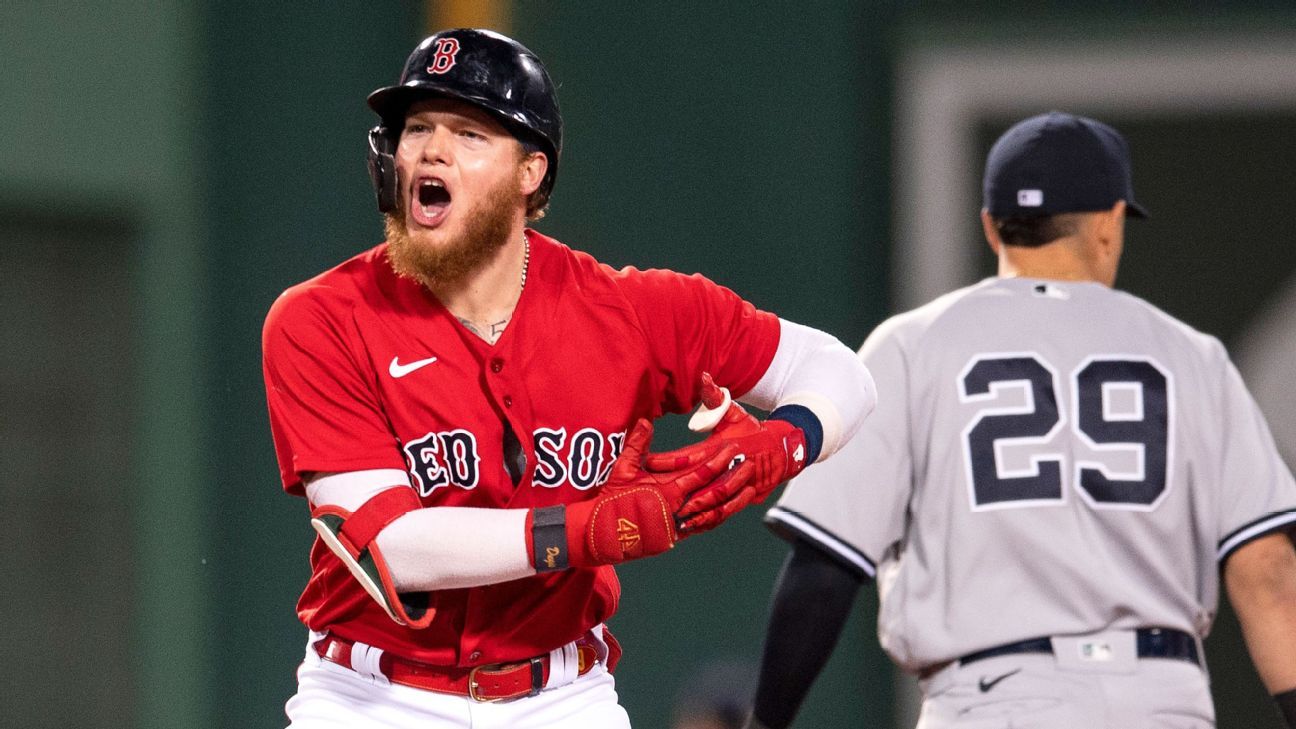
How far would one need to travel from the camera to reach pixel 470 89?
336 cm

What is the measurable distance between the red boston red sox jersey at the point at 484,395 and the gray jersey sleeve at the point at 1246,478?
1108 millimetres

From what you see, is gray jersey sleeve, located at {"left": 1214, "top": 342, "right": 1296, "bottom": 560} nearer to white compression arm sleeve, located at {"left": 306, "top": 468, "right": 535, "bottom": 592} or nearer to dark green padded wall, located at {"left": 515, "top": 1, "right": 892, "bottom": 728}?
white compression arm sleeve, located at {"left": 306, "top": 468, "right": 535, "bottom": 592}

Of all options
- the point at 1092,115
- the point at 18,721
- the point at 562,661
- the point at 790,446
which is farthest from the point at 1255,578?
the point at 18,721

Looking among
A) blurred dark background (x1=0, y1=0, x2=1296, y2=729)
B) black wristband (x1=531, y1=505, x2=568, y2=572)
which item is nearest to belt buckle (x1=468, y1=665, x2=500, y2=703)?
black wristband (x1=531, y1=505, x2=568, y2=572)

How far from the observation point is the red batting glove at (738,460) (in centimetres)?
314

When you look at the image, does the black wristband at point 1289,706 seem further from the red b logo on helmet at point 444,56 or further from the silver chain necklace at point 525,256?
the red b logo on helmet at point 444,56

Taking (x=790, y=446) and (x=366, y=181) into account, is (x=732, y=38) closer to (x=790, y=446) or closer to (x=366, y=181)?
(x=366, y=181)

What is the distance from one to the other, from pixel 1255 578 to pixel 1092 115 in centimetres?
354

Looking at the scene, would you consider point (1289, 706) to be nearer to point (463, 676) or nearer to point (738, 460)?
point (738, 460)

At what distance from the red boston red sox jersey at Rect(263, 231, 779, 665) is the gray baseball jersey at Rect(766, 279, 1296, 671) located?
554 mm

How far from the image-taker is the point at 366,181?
7.41 meters

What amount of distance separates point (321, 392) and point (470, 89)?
605mm

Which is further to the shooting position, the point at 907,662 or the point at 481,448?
the point at 907,662

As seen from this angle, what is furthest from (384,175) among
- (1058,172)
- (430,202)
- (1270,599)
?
(1270,599)
